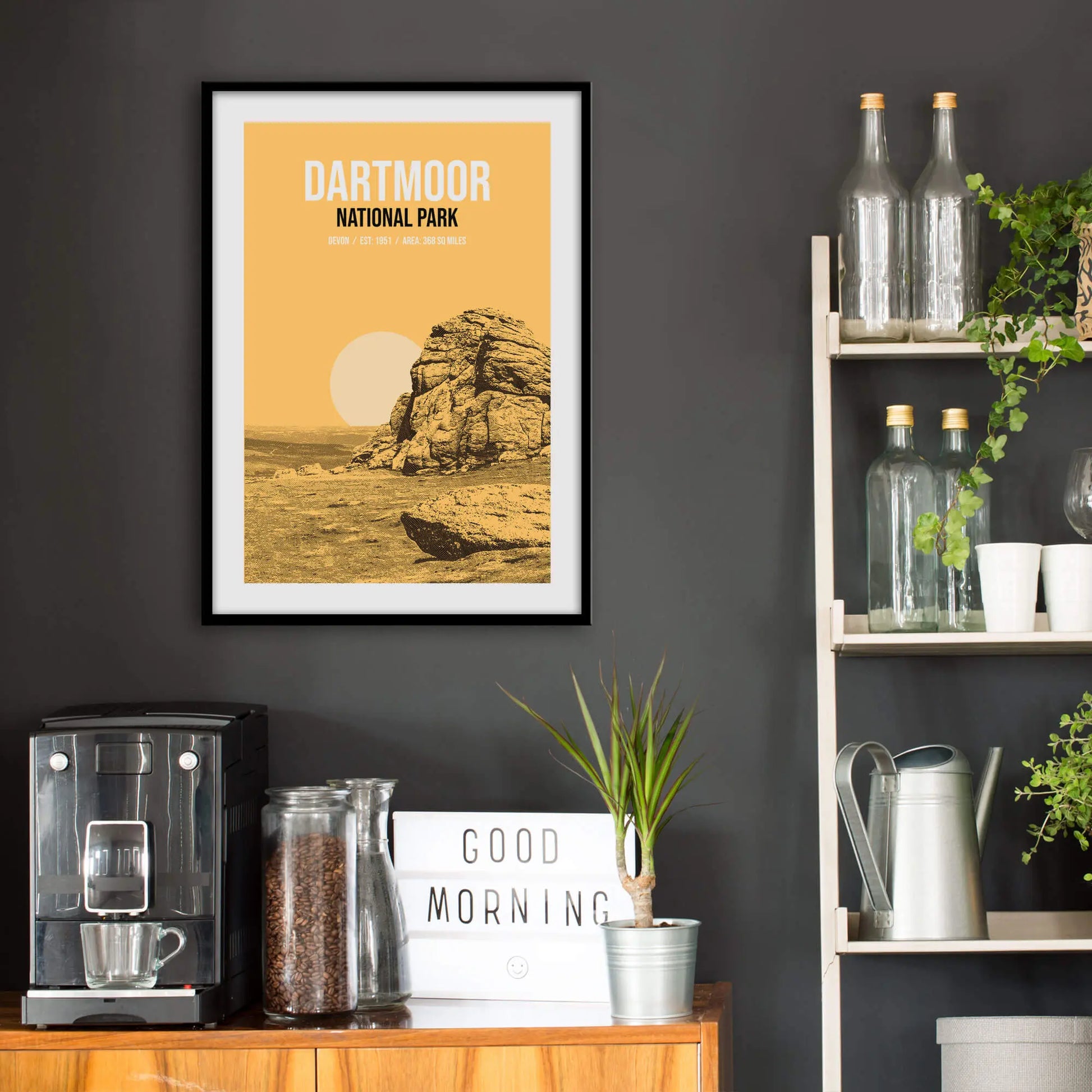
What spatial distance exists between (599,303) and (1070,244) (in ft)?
2.37

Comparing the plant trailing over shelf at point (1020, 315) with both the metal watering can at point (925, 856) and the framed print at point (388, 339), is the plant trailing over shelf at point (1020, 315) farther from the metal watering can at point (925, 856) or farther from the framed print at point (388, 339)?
the framed print at point (388, 339)

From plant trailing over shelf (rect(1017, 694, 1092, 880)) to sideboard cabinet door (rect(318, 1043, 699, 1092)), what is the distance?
0.62 m

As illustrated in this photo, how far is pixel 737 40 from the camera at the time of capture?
2.04 m

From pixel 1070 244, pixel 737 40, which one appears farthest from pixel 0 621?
pixel 1070 244

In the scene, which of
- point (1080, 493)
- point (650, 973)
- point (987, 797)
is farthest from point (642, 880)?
point (1080, 493)

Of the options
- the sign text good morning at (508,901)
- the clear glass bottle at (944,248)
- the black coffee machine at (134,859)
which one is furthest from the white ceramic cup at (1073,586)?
the black coffee machine at (134,859)

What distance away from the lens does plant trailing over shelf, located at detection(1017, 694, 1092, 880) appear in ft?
5.74

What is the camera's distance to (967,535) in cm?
189

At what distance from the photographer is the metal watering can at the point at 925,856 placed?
1.75m

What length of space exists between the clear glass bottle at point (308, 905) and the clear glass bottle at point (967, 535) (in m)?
0.93

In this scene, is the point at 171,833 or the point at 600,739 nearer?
the point at 171,833

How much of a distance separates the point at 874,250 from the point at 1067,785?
0.83 metres

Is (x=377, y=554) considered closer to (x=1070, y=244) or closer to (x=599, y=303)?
(x=599, y=303)

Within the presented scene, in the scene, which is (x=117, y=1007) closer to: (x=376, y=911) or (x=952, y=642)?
(x=376, y=911)
